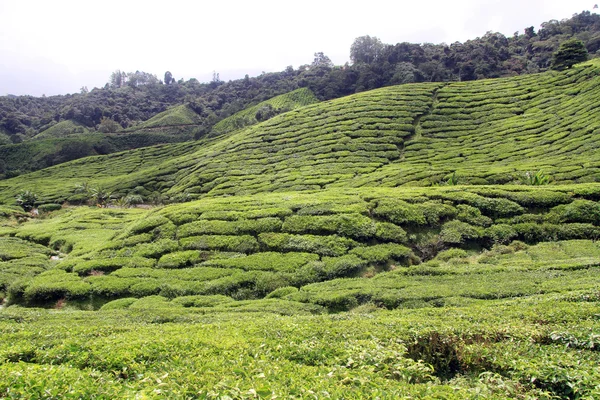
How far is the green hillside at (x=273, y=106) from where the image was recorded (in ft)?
335

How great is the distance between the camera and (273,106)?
114938 millimetres

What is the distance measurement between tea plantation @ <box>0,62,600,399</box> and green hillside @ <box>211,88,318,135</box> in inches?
1771

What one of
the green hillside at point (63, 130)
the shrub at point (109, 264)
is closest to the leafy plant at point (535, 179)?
the shrub at point (109, 264)

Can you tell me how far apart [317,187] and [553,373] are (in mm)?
39136

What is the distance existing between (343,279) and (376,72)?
112 metres

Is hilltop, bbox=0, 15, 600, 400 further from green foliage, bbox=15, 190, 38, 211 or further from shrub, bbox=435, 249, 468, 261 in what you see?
green foliage, bbox=15, 190, 38, 211

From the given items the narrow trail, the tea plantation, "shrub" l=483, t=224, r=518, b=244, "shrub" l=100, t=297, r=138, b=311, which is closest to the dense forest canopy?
the narrow trail

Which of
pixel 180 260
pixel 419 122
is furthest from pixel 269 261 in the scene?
pixel 419 122

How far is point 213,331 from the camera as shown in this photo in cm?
1041

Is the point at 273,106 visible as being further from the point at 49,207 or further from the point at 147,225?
the point at 147,225

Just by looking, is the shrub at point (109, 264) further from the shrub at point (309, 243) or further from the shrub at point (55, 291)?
the shrub at point (309, 243)

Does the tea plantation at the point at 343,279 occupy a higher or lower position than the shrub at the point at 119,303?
higher

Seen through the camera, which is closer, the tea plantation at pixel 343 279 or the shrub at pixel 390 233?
the tea plantation at pixel 343 279

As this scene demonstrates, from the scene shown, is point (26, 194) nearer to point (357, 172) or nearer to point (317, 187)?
point (317, 187)
